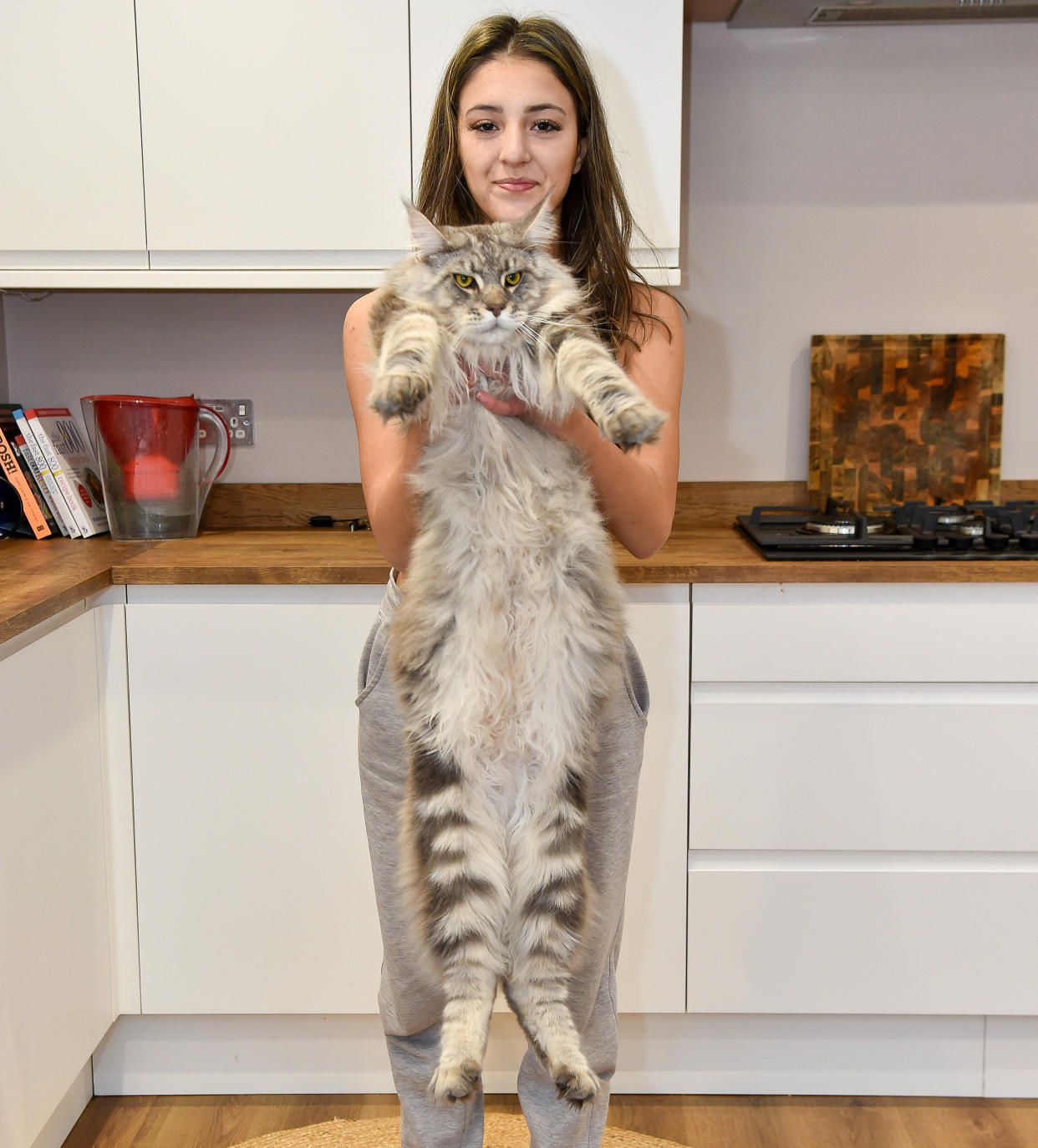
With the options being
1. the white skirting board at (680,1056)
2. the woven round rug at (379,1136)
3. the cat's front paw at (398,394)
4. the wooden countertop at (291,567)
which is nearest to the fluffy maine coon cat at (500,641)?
the cat's front paw at (398,394)

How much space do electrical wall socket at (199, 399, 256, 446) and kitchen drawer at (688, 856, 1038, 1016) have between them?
145cm

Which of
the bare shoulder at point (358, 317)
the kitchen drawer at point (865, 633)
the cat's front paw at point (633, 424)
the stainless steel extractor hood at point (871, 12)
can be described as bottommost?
the kitchen drawer at point (865, 633)

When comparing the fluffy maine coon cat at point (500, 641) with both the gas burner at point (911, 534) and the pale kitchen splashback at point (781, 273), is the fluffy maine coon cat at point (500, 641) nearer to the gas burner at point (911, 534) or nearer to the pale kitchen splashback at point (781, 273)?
the gas burner at point (911, 534)

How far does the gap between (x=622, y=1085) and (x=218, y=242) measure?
1.91m

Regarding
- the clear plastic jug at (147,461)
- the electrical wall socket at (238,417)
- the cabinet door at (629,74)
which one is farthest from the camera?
the electrical wall socket at (238,417)

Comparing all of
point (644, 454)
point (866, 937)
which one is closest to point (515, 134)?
point (644, 454)

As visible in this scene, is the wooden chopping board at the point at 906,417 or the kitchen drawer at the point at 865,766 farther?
the wooden chopping board at the point at 906,417

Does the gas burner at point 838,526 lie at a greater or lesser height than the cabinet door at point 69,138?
lesser

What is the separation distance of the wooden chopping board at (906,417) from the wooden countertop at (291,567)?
45 cm

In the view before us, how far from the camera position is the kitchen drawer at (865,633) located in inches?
75.9

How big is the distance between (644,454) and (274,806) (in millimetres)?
1051

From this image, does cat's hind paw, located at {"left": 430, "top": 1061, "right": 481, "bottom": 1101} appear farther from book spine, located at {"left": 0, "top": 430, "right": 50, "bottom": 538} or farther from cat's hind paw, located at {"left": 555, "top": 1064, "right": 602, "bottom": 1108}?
book spine, located at {"left": 0, "top": 430, "right": 50, "bottom": 538}

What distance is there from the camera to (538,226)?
1.15 meters

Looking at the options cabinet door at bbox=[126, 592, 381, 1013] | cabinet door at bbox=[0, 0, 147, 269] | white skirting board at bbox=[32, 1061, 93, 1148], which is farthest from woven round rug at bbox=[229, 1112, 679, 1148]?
cabinet door at bbox=[0, 0, 147, 269]
